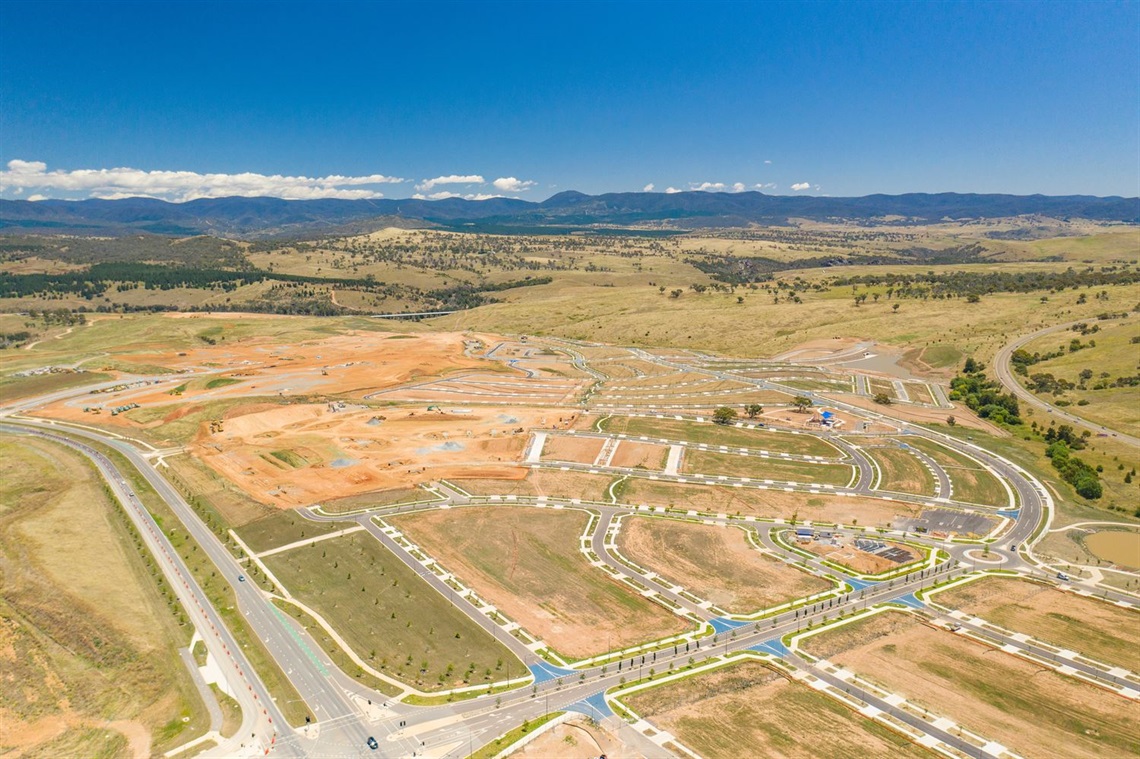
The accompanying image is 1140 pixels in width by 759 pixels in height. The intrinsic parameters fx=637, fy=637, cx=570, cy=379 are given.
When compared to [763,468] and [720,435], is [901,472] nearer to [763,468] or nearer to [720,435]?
[763,468]

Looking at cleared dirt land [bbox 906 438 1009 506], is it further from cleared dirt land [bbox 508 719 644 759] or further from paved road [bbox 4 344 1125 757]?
cleared dirt land [bbox 508 719 644 759]

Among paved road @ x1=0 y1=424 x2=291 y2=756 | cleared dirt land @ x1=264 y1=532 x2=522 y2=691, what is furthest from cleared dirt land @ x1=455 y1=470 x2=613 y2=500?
paved road @ x1=0 y1=424 x2=291 y2=756

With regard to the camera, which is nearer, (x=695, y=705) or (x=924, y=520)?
(x=695, y=705)

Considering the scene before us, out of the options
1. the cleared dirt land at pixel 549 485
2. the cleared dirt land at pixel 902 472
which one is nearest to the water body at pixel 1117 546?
the cleared dirt land at pixel 902 472

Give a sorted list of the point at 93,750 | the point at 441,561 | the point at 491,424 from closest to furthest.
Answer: the point at 93,750, the point at 441,561, the point at 491,424

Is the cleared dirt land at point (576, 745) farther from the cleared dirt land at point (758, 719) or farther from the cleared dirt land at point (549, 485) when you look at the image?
the cleared dirt land at point (549, 485)

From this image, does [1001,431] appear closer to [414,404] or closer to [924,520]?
[924,520]

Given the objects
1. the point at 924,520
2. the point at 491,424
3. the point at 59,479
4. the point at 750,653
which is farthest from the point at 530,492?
the point at 59,479

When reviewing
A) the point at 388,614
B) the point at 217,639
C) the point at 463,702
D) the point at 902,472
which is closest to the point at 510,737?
the point at 463,702
